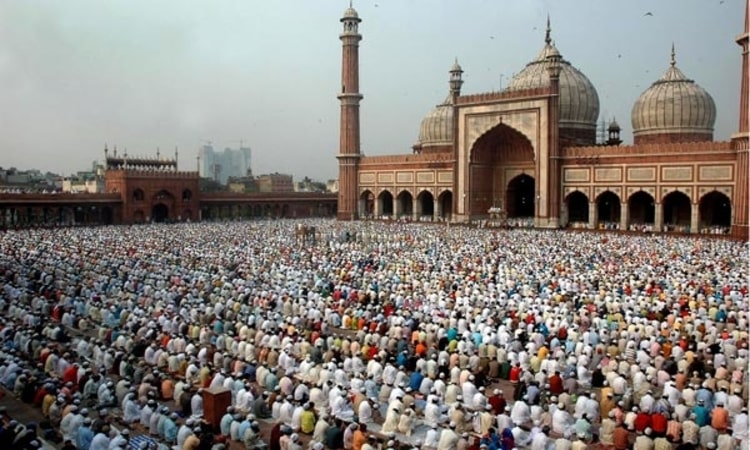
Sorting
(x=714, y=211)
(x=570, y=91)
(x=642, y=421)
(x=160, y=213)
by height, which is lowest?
(x=642, y=421)

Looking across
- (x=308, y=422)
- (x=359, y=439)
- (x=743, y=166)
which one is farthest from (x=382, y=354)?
(x=743, y=166)

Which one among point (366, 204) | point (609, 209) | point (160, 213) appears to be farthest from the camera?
point (366, 204)

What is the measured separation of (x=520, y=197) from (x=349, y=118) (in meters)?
13.3

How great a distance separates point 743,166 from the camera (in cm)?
2872

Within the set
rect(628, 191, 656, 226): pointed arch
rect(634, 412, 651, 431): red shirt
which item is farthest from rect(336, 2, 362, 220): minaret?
rect(634, 412, 651, 431): red shirt

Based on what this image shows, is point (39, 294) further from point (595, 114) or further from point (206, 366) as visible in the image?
point (595, 114)

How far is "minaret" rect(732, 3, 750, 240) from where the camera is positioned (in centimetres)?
2833

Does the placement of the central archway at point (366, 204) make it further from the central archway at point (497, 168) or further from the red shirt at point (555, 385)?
the red shirt at point (555, 385)

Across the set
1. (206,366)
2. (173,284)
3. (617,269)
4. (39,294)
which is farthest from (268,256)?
(206,366)

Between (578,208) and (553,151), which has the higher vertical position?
(553,151)

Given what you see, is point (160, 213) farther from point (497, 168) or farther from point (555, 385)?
point (555, 385)

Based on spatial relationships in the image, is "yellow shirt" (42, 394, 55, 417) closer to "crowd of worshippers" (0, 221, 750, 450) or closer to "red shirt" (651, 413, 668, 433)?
"crowd of worshippers" (0, 221, 750, 450)

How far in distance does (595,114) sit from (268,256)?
28.0 metres

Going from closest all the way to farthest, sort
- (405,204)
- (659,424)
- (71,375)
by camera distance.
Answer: (659,424) < (71,375) < (405,204)
